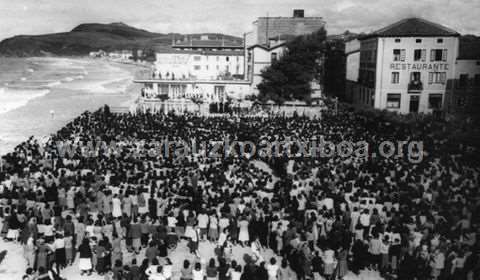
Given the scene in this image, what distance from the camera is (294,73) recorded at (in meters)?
52.6

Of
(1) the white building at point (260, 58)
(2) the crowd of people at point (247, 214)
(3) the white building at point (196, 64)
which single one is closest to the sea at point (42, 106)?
(3) the white building at point (196, 64)

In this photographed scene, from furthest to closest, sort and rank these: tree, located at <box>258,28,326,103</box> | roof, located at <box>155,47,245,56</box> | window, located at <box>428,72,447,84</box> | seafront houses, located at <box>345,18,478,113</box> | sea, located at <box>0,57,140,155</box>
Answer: roof, located at <box>155,47,245,56</box>
tree, located at <box>258,28,326,103</box>
window, located at <box>428,72,447,84</box>
seafront houses, located at <box>345,18,478,113</box>
sea, located at <box>0,57,140,155</box>

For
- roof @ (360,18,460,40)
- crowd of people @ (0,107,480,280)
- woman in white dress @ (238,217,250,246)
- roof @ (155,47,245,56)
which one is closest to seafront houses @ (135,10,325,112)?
roof @ (155,47,245,56)

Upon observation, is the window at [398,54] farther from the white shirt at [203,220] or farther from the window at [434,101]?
the white shirt at [203,220]

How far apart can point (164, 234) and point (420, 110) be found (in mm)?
37133

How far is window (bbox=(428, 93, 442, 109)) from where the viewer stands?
46344 mm

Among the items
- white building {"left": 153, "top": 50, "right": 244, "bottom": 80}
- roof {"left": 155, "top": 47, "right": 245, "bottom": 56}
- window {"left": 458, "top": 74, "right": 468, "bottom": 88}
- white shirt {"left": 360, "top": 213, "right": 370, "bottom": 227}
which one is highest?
roof {"left": 155, "top": 47, "right": 245, "bottom": 56}

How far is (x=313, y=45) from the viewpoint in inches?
2089

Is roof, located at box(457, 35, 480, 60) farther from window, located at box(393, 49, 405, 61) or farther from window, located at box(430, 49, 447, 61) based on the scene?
window, located at box(393, 49, 405, 61)

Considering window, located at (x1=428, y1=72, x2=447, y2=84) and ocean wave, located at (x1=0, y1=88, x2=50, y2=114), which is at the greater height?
window, located at (x1=428, y1=72, x2=447, y2=84)

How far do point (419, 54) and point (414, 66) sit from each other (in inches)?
45.1

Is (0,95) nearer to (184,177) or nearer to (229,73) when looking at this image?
(229,73)

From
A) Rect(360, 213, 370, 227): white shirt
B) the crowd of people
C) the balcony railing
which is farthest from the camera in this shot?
the balcony railing

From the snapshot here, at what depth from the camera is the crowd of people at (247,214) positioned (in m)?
13.6
